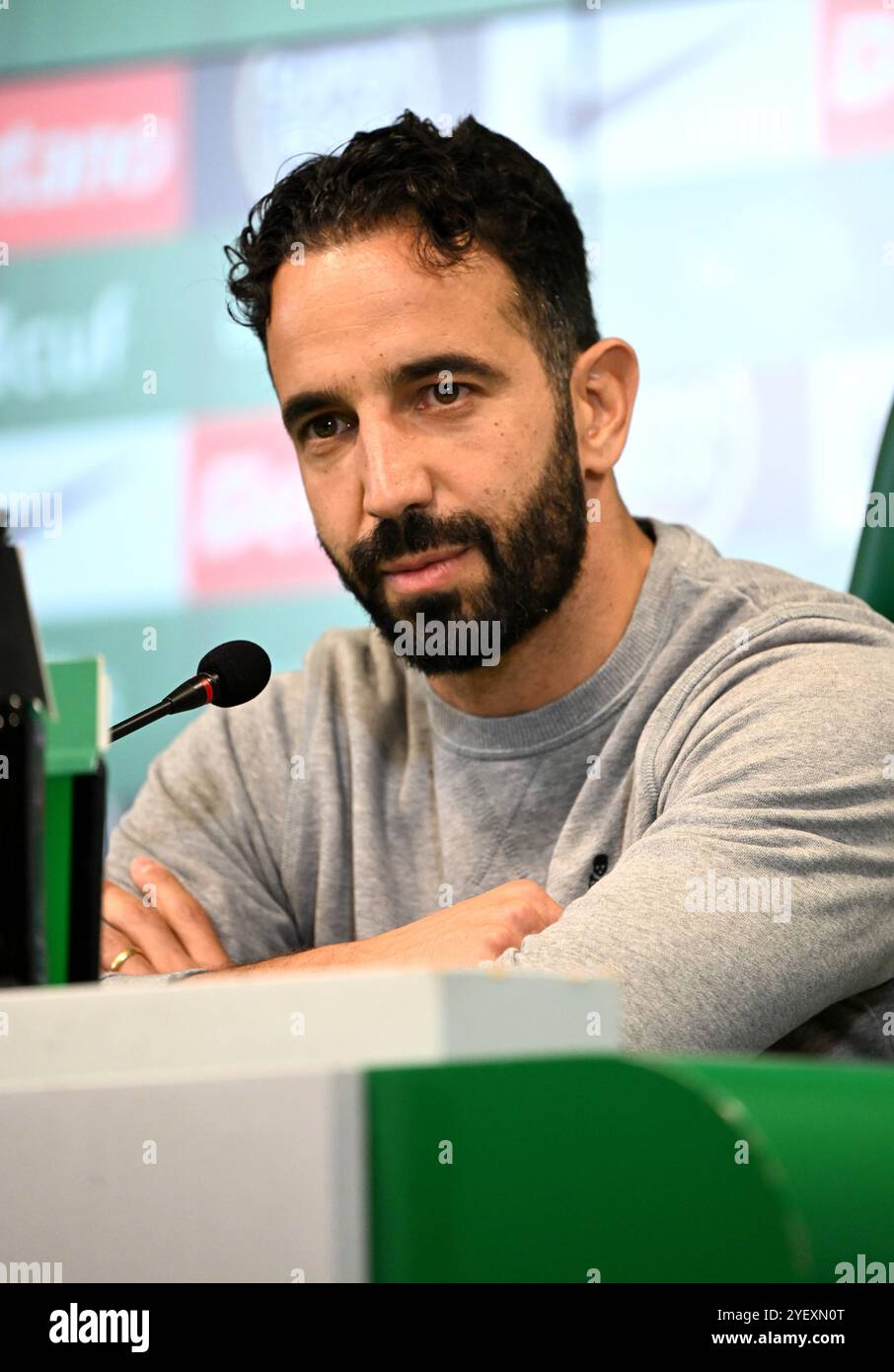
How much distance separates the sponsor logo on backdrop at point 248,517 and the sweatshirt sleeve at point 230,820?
1085 millimetres

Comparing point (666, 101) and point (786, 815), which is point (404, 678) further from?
point (666, 101)

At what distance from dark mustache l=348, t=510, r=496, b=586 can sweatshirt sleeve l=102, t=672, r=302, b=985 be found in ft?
0.96

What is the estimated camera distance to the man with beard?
147cm

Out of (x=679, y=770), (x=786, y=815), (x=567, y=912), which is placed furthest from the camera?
(x=679, y=770)

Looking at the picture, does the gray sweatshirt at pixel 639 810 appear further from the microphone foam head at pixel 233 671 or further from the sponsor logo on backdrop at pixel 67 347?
the sponsor logo on backdrop at pixel 67 347

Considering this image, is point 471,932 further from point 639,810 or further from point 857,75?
point 857,75

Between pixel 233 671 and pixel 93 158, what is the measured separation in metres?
2.22

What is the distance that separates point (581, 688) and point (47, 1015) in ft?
3.59

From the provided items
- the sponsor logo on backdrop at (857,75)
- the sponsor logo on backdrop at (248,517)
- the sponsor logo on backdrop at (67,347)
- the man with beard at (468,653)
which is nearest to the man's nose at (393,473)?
the man with beard at (468,653)

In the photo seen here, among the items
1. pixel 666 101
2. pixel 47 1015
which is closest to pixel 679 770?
pixel 47 1015

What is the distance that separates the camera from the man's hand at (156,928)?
5.24ft

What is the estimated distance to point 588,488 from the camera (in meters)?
1.85

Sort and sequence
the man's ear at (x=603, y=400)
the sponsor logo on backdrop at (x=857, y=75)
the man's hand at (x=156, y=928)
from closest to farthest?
the man's hand at (x=156, y=928) → the man's ear at (x=603, y=400) → the sponsor logo on backdrop at (x=857, y=75)

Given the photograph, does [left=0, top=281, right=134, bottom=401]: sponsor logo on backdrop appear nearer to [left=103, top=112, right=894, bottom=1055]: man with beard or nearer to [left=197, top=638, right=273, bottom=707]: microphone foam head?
[left=103, top=112, right=894, bottom=1055]: man with beard
